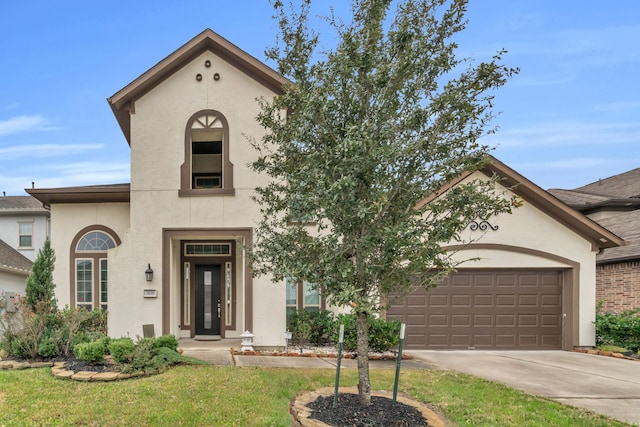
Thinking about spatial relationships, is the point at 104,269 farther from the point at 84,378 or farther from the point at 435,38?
the point at 435,38

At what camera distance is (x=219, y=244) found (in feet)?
38.8

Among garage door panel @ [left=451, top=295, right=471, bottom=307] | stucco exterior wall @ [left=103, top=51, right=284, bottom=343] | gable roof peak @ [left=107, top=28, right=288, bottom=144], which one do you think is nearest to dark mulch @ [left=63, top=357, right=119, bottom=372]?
Result: stucco exterior wall @ [left=103, top=51, right=284, bottom=343]

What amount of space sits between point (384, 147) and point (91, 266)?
10555mm

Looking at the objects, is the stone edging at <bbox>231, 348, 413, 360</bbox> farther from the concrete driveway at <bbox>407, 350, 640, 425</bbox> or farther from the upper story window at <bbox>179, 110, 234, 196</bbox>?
the upper story window at <bbox>179, 110, 234, 196</bbox>

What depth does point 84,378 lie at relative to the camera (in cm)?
667

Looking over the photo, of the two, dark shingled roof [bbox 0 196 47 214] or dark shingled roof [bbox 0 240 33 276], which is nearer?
dark shingled roof [bbox 0 240 33 276]

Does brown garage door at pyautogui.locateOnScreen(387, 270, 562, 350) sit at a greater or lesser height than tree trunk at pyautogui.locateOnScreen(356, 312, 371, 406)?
lesser

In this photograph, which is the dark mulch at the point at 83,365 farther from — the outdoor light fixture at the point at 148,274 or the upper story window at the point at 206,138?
the upper story window at the point at 206,138

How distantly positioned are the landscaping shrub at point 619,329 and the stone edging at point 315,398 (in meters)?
8.26

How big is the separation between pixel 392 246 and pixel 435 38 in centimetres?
265

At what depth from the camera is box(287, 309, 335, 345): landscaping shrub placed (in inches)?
412

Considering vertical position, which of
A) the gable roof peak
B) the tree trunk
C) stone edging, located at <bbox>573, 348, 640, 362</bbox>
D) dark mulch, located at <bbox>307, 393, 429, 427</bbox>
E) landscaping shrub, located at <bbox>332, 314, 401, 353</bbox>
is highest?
the gable roof peak

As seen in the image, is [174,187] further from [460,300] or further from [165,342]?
[460,300]

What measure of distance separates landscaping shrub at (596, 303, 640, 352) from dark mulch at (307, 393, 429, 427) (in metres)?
8.85
